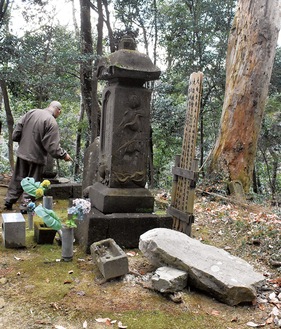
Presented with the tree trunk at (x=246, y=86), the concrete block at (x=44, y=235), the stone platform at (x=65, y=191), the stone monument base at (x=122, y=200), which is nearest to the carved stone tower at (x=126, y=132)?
the stone monument base at (x=122, y=200)

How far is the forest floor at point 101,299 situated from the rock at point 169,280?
0.09 m

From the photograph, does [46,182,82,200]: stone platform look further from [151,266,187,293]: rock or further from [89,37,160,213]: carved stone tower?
[151,266,187,293]: rock

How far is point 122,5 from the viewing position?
10.2 m

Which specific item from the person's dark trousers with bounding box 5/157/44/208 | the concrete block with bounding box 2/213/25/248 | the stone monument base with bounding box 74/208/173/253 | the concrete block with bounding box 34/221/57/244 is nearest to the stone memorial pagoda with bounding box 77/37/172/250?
the stone monument base with bounding box 74/208/173/253

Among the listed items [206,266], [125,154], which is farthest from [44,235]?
[206,266]

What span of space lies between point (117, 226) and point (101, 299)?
131cm

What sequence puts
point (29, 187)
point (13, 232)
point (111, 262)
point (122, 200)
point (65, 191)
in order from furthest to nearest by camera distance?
point (65, 191) → point (122, 200) → point (29, 187) → point (13, 232) → point (111, 262)

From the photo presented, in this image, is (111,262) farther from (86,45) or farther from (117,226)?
(86,45)

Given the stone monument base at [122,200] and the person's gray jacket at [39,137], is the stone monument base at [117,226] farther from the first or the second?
the person's gray jacket at [39,137]

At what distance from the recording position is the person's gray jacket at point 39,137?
5.60 meters

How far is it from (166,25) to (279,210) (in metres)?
7.09

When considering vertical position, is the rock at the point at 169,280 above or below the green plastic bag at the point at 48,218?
below

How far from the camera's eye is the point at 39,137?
571cm

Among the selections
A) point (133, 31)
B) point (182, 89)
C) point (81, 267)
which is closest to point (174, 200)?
point (81, 267)
